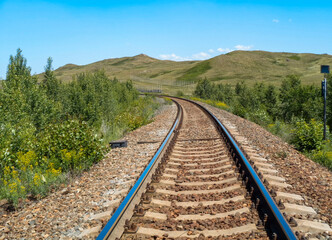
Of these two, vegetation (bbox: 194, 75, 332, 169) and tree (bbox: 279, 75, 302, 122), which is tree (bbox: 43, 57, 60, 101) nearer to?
vegetation (bbox: 194, 75, 332, 169)

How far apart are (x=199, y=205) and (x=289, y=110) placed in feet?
161

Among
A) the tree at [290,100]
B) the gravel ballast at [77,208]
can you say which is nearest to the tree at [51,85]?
the gravel ballast at [77,208]

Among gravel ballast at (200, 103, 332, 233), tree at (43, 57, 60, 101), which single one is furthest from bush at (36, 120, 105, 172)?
tree at (43, 57, 60, 101)

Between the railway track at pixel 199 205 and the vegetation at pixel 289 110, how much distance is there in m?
3.48

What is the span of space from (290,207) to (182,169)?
8.25 ft

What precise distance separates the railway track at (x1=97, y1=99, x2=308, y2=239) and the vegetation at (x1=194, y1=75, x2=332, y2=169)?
11.4ft

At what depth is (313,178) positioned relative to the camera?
18.6 feet

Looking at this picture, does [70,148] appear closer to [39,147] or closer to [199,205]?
[39,147]

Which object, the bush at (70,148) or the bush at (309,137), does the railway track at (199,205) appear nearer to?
the bush at (70,148)

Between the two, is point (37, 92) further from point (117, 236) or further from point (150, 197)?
point (117, 236)

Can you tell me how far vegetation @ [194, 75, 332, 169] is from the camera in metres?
9.25

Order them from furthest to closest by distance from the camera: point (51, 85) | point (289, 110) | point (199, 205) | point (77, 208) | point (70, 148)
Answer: point (289, 110), point (51, 85), point (70, 148), point (77, 208), point (199, 205)

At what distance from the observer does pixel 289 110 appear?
4909 cm

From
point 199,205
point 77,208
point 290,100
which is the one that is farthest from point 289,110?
point 77,208
